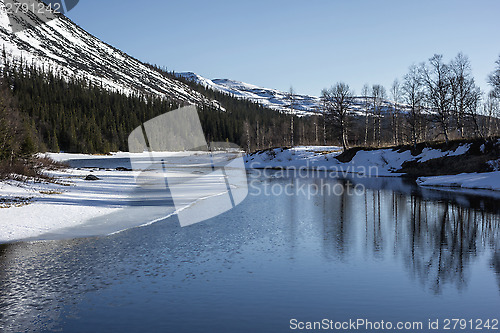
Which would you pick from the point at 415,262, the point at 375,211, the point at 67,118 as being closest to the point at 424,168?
the point at 375,211

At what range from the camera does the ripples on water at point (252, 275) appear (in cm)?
725

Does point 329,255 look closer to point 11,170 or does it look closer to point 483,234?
point 483,234

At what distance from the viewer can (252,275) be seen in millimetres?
9594

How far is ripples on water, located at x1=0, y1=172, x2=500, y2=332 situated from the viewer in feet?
23.8

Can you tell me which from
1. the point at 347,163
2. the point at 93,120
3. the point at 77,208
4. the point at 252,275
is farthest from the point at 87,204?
the point at 93,120

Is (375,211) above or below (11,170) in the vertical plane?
below

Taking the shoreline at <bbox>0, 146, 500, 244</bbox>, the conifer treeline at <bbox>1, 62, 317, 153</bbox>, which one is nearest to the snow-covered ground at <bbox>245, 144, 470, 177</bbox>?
the shoreline at <bbox>0, 146, 500, 244</bbox>

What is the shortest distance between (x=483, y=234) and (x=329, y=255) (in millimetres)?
6751

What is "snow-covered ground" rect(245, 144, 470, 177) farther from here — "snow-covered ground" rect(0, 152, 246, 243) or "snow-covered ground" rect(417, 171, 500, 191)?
"snow-covered ground" rect(0, 152, 246, 243)

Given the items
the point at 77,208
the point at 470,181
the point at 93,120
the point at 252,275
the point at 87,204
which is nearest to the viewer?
the point at 252,275

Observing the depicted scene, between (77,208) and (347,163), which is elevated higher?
(347,163)

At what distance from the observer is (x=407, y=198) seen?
23.6 m

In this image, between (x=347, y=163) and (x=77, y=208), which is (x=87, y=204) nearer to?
(x=77, y=208)

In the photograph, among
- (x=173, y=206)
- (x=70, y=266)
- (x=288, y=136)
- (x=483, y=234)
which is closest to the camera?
(x=70, y=266)
